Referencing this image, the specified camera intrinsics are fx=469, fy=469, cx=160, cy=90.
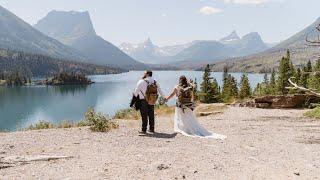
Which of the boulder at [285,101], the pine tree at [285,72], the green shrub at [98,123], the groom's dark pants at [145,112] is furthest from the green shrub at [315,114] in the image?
the pine tree at [285,72]

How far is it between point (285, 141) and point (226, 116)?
504 inches

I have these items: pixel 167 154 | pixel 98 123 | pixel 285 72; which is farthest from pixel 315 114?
pixel 285 72

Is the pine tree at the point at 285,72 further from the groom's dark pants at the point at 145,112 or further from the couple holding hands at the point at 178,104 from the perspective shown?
the groom's dark pants at the point at 145,112

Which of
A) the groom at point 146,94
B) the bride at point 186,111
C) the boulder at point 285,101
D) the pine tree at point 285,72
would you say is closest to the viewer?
the groom at point 146,94

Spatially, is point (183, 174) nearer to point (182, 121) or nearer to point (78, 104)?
point (182, 121)

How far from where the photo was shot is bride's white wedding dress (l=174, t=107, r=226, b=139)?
2053 cm

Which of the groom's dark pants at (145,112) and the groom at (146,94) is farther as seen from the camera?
the groom's dark pants at (145,112)

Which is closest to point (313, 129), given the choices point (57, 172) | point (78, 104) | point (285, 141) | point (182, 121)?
point (285, 141)

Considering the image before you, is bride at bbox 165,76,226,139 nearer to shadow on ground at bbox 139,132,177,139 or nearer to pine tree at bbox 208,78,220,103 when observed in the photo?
shadow on ground at bbox 139,132,177,139

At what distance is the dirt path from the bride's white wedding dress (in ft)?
2.34

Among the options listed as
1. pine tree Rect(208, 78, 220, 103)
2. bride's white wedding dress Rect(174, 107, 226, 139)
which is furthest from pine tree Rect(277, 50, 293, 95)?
bride's white wedding dress Rect(174, 107, 226, 139)

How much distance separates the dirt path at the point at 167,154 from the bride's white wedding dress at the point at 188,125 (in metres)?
0.71

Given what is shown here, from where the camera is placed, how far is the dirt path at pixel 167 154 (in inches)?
492

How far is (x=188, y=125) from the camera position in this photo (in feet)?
68.3
